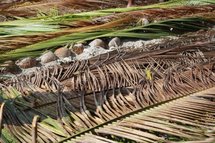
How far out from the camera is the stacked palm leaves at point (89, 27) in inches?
238

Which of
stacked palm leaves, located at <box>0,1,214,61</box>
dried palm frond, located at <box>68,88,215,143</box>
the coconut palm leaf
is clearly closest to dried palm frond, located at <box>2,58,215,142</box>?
dried palm frond, located at <box>68,88,215,143</box>

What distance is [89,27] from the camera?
664 cm

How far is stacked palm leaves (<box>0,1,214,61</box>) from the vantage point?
19.8 feet

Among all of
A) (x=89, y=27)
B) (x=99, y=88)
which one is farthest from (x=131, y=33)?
(x=99, y=88)

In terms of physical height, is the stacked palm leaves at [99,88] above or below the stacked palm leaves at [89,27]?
below

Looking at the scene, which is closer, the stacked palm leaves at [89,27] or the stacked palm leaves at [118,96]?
the stacked palm leaves at [118,96]

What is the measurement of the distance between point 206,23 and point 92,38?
1.78 m

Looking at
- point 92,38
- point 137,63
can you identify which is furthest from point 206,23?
point 137,63

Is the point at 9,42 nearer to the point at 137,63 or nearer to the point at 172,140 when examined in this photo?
the point at 137,63

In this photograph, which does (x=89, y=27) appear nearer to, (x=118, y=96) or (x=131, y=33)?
(x=131, y=33)

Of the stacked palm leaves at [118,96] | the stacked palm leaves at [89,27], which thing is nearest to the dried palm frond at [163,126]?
the stacked palm leaves at [118,96]

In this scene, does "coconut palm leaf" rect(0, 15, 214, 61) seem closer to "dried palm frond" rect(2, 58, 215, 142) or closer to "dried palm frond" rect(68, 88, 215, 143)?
"dried palm frond" rect(2, 58, 215, 142)

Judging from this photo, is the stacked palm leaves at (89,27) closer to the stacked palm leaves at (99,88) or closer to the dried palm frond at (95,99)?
the stacked palm leaves at (99,88)

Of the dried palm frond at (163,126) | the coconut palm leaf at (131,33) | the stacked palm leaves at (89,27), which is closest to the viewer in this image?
the dried palm frond at (163,126)
